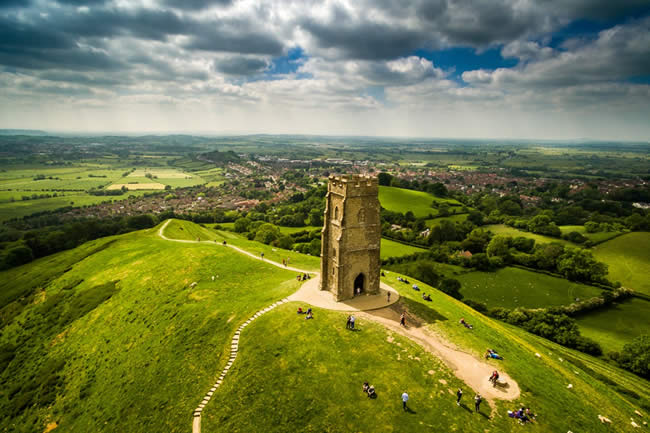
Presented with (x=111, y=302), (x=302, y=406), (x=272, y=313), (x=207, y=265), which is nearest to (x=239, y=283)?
(x=207, y=265)

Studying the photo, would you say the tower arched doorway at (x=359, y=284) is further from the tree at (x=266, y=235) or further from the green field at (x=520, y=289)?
the tree at (x=266, y=235)

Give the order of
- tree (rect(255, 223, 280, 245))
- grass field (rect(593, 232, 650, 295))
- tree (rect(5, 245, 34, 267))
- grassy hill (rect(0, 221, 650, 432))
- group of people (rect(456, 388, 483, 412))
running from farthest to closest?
tree (rect(255, 223, 280, 245)), tree (rect(5, 245, 34, 267)), grass field (rect(593, 232, 650, 295)), grassy hill (rect(0, 221, 650, 432)), group of people (rect(456, 388, 483, 412))

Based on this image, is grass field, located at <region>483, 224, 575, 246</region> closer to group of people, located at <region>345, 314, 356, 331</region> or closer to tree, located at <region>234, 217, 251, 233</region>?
tree, located at <region>234, 217, 251, 233</region>

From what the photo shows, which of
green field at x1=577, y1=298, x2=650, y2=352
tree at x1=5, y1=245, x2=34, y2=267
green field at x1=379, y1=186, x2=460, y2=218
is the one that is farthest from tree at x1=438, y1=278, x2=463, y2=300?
tree at x1=5, y1=245, x2=34, y2=267

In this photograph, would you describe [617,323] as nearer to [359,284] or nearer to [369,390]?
[359,284]

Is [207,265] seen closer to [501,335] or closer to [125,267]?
[125,267]

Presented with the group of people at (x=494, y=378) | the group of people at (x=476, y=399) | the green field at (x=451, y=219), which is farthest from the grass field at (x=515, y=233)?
the group of people at (x=476, y=399)
